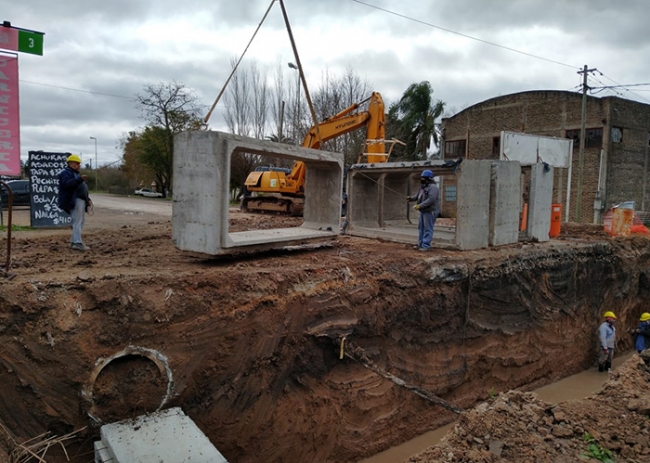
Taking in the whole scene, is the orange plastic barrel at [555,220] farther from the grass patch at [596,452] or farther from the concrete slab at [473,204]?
the grass patch at [596,452]

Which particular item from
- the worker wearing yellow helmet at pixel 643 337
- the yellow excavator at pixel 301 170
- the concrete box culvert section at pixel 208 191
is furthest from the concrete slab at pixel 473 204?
the worker wearing yellow helmet at pixel 643 337

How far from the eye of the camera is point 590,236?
45.9 feet

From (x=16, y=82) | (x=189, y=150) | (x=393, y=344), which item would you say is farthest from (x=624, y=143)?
(x=16, y=82)

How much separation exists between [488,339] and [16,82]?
29.5 ft

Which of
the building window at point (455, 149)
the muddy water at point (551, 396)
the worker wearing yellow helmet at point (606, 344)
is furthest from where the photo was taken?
the building window at point (455, 149)

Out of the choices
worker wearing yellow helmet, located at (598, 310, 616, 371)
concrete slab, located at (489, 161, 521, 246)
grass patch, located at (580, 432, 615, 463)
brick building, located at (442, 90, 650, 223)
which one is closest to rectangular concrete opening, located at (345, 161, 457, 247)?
concrete slab, located at (489, 161, 521, 246)

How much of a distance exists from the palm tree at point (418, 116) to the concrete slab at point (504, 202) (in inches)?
820

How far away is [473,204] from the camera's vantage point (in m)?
9.90

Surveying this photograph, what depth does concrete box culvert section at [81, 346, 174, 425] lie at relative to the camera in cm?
483

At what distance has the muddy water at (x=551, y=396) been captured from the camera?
726 cm

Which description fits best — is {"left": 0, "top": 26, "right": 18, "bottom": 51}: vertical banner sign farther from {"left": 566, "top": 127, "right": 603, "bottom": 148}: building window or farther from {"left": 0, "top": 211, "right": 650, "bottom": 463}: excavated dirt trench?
{"left": 566, "top": 127, "right": 603, "bottom": 148}: building window

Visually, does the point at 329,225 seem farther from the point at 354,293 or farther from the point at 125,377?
the point at 125,377

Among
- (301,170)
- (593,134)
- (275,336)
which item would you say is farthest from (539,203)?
(593,134)

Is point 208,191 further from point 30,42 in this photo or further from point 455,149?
point 455,149
